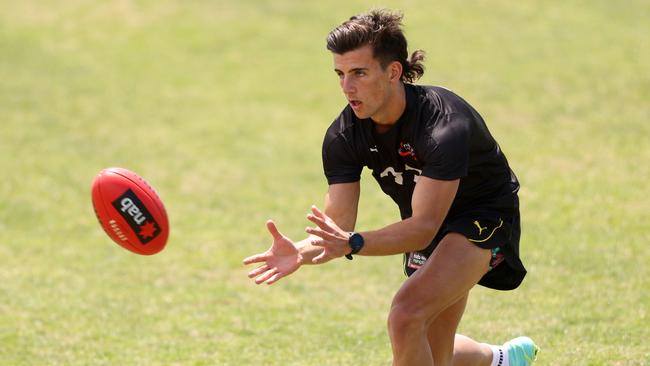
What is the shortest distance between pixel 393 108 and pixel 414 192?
0.53 metres

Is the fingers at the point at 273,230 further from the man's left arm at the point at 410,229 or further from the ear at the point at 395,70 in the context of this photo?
the ear at the point at 395,70

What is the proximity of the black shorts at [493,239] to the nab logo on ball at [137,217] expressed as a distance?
6.33ft

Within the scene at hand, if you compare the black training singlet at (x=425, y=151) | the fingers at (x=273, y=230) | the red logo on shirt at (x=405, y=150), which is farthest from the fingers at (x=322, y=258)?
the red logo on shirt at (x=405, y=150)

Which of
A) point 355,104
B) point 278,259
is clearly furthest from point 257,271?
point 355,104

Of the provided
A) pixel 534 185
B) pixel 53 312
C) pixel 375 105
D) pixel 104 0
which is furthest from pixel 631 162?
pixel 104 0

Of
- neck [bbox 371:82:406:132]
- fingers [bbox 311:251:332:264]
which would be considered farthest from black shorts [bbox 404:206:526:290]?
fingers [bbox 311:251:332:264]

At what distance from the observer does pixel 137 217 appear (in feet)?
22.3

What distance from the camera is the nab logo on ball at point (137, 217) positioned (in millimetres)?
6746

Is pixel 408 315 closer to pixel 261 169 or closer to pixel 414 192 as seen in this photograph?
pixel 414 192

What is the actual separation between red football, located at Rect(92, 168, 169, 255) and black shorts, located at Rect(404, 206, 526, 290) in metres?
1.92

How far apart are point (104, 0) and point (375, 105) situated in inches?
692

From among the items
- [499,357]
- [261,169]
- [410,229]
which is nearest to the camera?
[410,229]

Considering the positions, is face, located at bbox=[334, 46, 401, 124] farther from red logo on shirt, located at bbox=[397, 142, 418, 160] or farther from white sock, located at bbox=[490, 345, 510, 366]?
white sock, located at bbox=[490, 345, 510, 366]

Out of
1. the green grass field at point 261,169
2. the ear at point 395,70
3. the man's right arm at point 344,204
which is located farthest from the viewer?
the green grass field at point 261,169
